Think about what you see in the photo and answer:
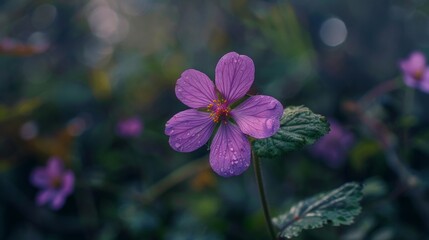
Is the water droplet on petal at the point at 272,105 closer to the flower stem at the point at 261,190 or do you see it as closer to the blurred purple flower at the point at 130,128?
the flower stem at the point at 261,190

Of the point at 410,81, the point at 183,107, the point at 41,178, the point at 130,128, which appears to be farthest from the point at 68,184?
the point at 410,81

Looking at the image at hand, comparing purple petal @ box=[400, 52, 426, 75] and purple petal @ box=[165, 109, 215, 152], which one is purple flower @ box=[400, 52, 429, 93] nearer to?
purple petal @ box=[400, 52, 426, 75]

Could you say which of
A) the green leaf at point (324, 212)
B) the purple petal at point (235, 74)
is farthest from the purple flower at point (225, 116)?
the green leaf at point (324, 212)

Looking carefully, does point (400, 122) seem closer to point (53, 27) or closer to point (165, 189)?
point (165, 189)

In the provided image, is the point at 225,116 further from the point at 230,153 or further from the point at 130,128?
the point at 130,128

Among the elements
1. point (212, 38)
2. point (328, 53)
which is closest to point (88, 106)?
point (212, 38)

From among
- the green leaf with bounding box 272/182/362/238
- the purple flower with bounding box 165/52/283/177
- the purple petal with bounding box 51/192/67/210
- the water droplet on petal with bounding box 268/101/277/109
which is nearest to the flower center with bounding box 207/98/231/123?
the purple flower with bounding box 165/52/283/177

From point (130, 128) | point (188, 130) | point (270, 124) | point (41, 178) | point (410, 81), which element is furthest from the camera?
point (130, 128)
